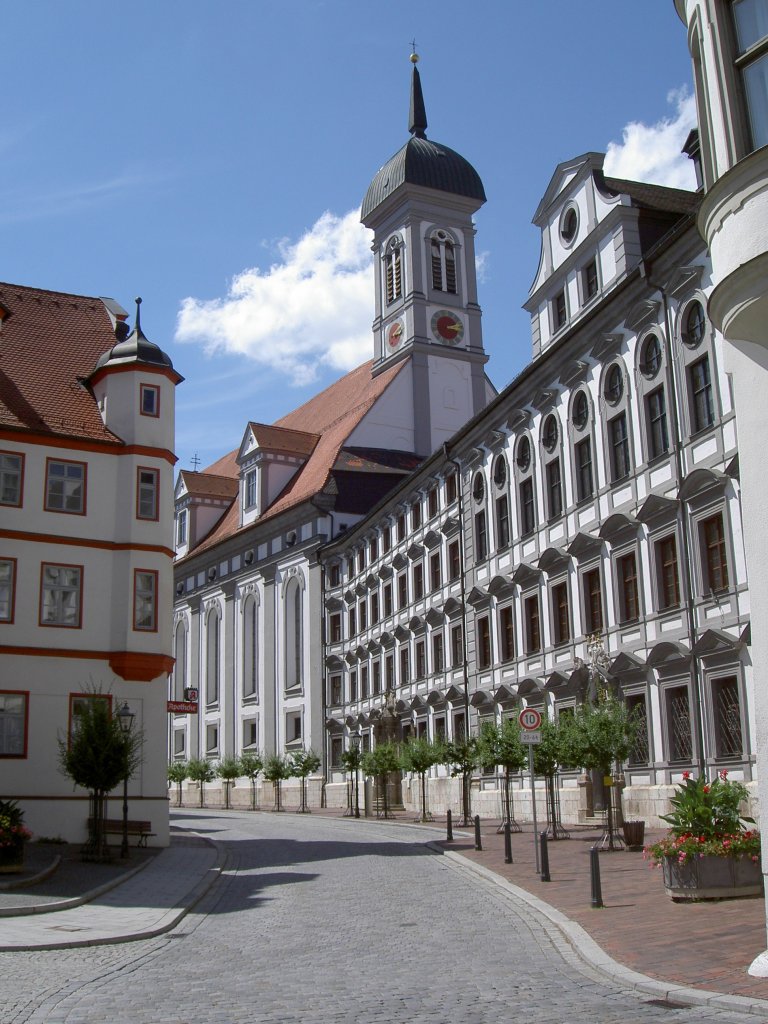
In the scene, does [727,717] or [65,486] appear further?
[65,486]

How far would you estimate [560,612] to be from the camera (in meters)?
34.5

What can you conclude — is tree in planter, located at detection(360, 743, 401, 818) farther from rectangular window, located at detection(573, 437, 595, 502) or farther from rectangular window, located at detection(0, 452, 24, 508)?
rectangular window, located at detection(0, 452, 24, 508)

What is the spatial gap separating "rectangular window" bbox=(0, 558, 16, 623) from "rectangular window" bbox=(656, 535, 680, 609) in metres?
15.7

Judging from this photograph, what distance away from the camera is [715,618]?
26125 mm

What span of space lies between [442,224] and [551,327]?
3334 cm

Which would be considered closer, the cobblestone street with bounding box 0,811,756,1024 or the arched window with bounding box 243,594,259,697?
the cobblestone street with bounding box 0,811,756,1024

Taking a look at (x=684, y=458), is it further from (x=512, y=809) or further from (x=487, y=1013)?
(x=487, y=1013)

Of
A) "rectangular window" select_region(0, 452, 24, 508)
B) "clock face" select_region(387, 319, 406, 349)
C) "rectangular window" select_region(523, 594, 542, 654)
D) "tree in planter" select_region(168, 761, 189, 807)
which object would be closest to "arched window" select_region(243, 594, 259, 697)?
"tree in planter" select_region(168, 761, 189, 807)

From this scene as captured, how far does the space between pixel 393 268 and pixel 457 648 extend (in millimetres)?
31674

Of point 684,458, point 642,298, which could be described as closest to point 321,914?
point 684,458

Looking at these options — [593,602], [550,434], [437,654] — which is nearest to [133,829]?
[593,602]

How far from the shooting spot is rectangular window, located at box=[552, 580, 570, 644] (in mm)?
34031

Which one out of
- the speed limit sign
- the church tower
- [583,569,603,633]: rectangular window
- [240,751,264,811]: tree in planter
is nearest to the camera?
the speed limit sign

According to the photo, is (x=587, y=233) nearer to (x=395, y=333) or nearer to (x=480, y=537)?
(x=480, y=537)
